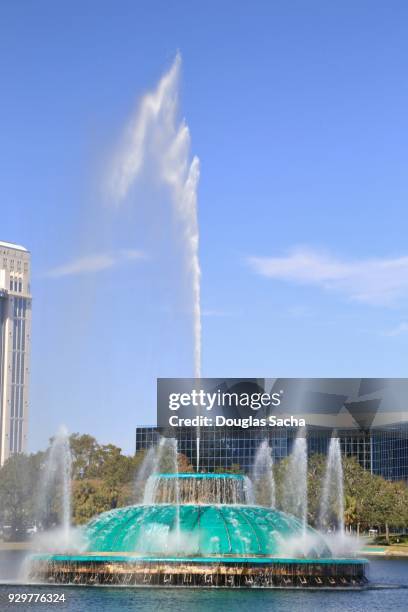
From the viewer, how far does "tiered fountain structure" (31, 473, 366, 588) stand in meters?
43.6

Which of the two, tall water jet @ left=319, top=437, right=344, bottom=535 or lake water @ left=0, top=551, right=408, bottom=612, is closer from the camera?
lake water @ left=0, top=551, right=408, bottom=612

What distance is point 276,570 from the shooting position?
43719mm

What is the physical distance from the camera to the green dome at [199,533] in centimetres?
4528

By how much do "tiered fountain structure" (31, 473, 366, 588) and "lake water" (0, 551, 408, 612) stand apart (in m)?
1.08

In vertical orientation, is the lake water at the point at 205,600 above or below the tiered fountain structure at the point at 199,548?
below

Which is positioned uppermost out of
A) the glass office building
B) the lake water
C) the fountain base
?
the glass office building

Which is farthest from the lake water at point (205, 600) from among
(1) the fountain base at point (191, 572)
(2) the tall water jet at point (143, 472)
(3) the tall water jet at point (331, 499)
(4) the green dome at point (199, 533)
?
(2) the tall water jet at point (143, 472)

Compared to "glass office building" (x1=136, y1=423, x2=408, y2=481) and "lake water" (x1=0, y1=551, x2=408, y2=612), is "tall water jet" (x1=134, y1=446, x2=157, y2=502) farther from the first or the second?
"lake water" (x1=0, y1=551, x2=408, y2=612)

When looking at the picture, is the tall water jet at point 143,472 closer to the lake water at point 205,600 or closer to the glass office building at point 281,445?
the glass office building at point 281,445

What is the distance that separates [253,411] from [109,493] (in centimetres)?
4279

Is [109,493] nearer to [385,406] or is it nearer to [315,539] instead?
[385,406]

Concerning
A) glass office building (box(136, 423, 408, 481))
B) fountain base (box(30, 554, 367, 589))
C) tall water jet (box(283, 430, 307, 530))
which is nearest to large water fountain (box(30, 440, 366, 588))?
fountain base (box(30, 554, 367, 589))

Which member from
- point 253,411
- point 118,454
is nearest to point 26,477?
point 118,454

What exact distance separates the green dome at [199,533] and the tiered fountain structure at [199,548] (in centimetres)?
4
